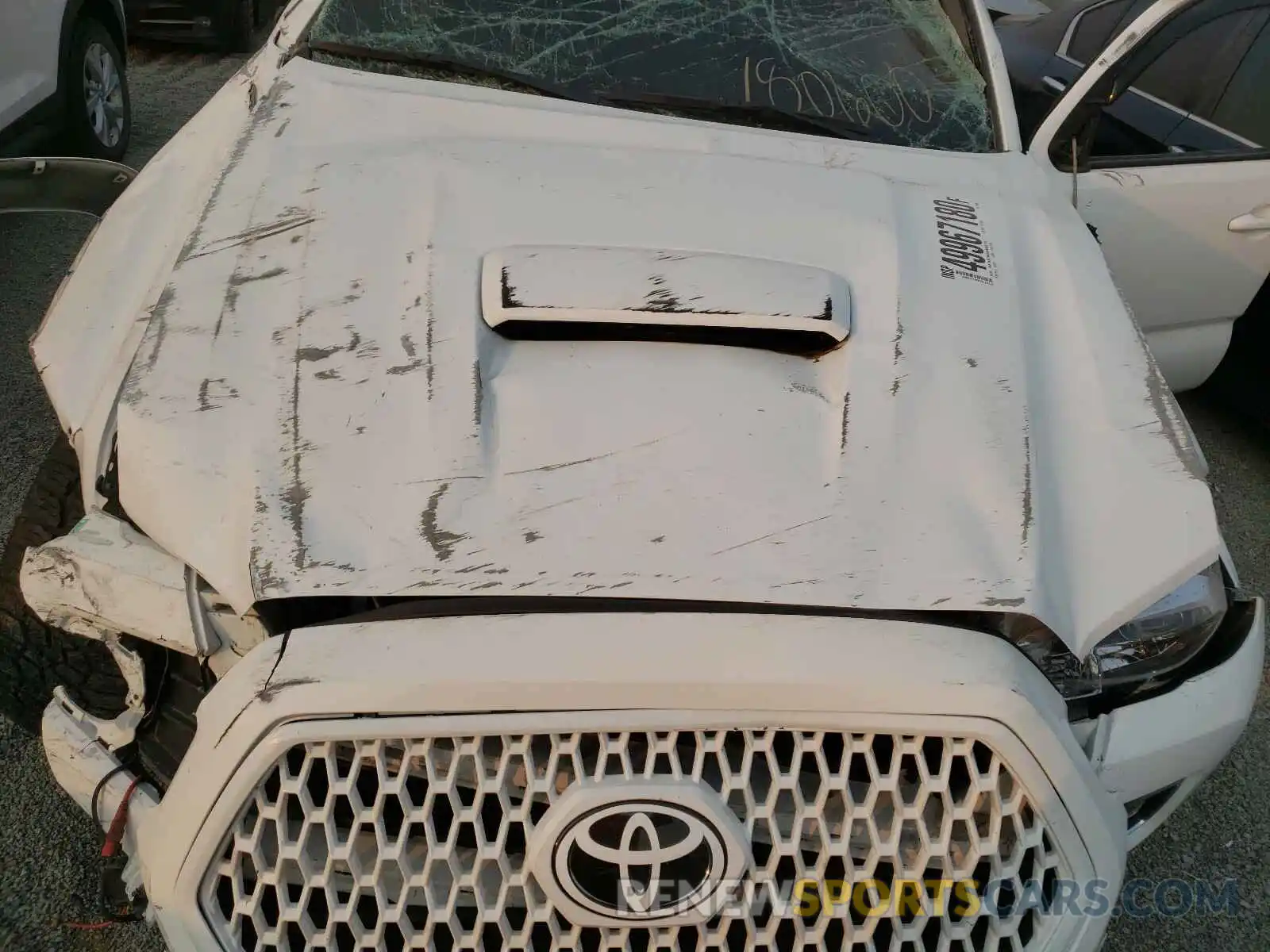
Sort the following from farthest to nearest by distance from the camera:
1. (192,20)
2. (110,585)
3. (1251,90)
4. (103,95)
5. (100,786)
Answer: (192,20)
(103,95)
(1251,90)
(100,786)
(110,585)

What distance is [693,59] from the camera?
227 centimetres

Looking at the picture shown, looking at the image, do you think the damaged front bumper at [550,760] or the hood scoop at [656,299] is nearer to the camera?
the damaged front bumper at [550,760]

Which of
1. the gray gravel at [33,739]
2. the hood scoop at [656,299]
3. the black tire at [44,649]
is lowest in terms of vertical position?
the gray gravel at [33,739]

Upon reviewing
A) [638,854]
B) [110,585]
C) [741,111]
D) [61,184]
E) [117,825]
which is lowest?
[117,825]

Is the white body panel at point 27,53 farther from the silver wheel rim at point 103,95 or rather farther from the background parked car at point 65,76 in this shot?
the silver wheel rim at point 103,95

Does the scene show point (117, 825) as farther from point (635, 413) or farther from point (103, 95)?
point (103, 95)

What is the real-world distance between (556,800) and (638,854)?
12 cm

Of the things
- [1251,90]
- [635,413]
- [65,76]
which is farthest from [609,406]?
[65,76]

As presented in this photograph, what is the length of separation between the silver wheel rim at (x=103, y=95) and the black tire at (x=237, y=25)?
1387 mm

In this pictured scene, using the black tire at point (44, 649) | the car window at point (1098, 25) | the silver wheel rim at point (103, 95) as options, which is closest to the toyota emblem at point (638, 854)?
the black tire at point (44, 649)

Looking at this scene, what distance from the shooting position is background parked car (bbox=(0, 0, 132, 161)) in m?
3.75

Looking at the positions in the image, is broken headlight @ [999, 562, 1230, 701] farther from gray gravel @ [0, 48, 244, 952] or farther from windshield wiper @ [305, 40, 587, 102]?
gray gravel @ [0, 48, 244, 952]

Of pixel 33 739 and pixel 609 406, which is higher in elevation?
pixel 609 406

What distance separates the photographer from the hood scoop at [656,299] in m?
1.57
